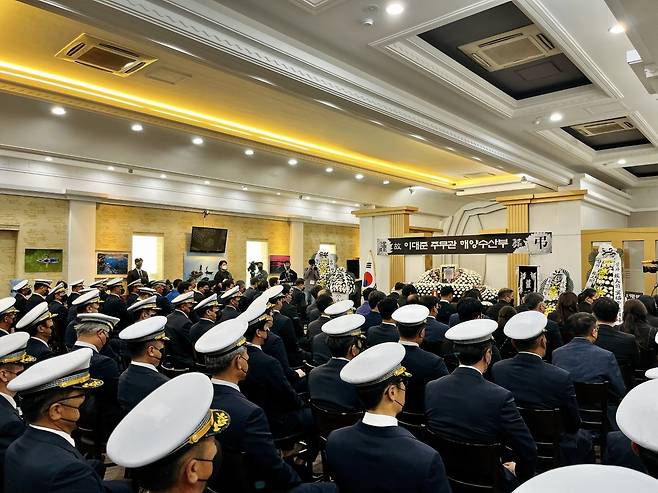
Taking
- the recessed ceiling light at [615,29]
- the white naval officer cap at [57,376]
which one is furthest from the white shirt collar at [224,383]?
the recessed ceiling light at [615,29]

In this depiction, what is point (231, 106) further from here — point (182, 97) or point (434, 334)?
point (434, 334)

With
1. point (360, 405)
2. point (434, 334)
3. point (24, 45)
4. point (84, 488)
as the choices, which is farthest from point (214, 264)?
point (84, 488)

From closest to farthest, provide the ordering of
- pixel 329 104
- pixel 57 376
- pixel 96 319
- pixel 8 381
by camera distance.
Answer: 1. pixel 57 376
2. pixel 8 381
3. pixel 96 319
4. pixel 329 104

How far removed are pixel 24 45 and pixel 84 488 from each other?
15.6 feet

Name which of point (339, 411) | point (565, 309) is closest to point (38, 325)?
point (339, 411)

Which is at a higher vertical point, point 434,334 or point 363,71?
point 363,71

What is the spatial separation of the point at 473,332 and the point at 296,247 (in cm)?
1303

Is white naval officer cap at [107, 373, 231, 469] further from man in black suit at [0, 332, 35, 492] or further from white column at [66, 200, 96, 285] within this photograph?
white column at [66, 200, 96, 285]

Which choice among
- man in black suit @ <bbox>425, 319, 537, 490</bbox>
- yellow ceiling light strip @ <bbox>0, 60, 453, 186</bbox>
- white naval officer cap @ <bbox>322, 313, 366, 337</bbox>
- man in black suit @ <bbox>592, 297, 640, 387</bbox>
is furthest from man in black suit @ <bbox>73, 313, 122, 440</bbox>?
man in black suit @ <bbox>592, 297, 640, 387</bbox>

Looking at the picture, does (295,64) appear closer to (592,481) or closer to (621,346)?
(621,346)

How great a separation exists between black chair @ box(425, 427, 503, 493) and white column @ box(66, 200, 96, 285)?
33.4 ft

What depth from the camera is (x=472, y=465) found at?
201 centimetres

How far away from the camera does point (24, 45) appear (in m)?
4.75

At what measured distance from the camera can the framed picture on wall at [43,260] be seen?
996cm
